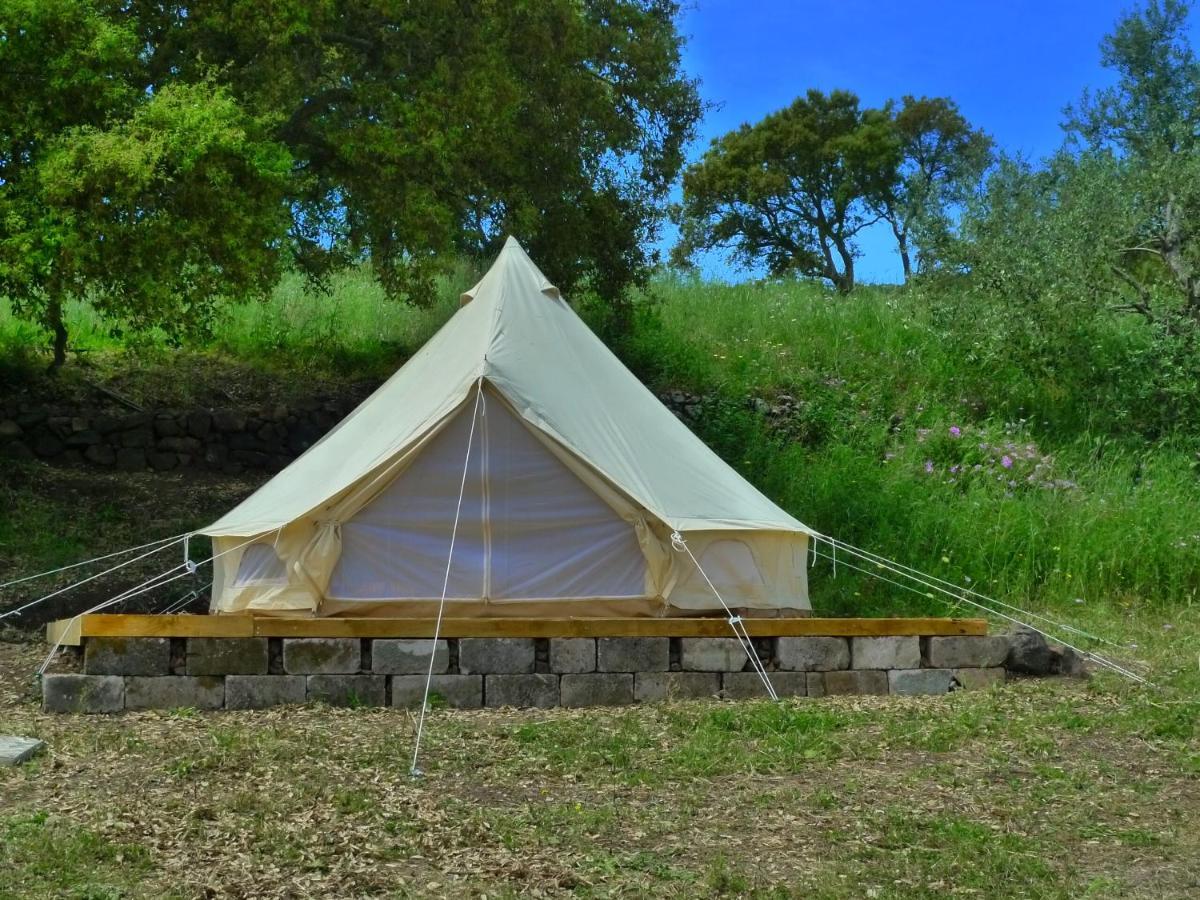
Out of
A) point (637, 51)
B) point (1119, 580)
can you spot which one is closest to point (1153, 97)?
point (637, 51)

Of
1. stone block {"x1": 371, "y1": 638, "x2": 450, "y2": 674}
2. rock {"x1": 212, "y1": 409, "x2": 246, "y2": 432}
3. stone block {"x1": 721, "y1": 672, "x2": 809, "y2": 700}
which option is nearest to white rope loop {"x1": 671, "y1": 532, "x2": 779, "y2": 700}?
stone block {"x1": 721, "y1": 672, "x2": 809, "y2": 700}

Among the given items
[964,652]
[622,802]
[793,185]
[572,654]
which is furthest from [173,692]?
[793,185]

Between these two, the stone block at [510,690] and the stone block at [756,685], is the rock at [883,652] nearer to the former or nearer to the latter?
the stone block at [756,685]

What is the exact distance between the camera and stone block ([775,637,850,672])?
6.02m

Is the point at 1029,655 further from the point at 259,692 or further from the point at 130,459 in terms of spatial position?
the point at 130,459

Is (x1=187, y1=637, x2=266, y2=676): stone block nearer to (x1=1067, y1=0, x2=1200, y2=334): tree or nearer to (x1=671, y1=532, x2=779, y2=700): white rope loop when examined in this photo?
(x1=671, y1=532, x2=779, y2=700): white rope loop

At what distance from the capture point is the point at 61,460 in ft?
35.7

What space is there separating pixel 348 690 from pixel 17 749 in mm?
1421

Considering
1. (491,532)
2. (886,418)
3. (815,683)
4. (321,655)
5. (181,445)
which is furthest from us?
(886,418)

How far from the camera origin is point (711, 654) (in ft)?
19.5

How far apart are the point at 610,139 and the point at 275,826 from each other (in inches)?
364

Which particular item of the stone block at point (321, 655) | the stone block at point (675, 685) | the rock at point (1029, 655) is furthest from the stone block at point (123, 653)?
the rock at point (1029, 655)

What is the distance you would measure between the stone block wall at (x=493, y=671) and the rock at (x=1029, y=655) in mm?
270

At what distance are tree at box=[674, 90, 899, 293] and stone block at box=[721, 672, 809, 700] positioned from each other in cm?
1825
